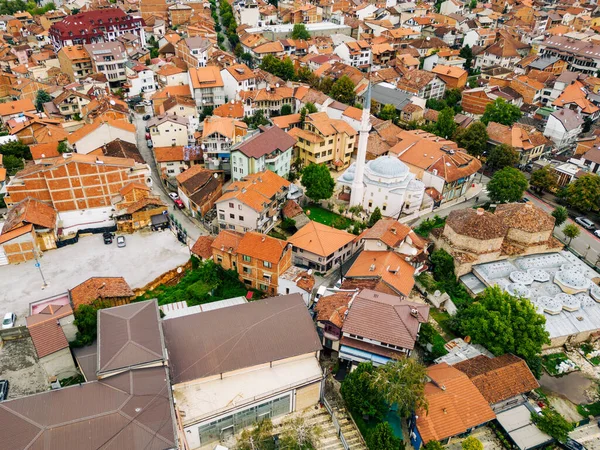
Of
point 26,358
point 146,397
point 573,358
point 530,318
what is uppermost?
point 146,397

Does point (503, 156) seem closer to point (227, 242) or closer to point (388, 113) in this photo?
point (388, 113)

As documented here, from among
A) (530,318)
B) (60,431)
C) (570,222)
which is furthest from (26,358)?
(570,222)

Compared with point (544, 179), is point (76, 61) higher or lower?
higher

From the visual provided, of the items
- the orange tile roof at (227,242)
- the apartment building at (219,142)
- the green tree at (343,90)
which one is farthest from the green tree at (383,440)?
the green tree at (343,90)

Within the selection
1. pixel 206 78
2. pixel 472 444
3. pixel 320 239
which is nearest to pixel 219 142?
pixel 320 239

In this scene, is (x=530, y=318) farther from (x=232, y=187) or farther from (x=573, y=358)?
(x=232, y=187)

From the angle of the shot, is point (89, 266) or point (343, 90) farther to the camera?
point (343, 90)

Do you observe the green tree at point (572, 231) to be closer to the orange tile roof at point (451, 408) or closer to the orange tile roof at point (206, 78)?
the orange tile roof at point (451, 408)

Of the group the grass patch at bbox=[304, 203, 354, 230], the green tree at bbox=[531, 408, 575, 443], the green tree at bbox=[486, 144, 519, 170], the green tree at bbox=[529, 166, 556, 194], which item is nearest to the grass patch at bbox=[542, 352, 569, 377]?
the green tree at bbox=[531, 408, 575, 443]
